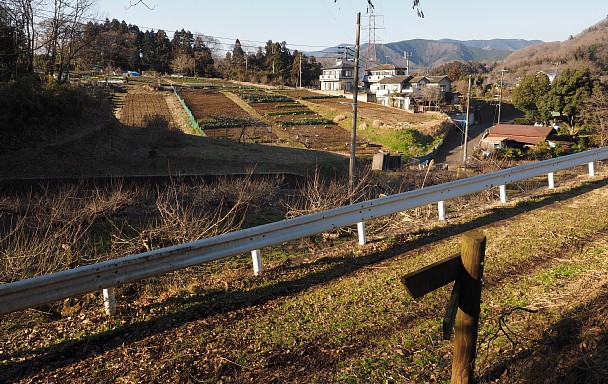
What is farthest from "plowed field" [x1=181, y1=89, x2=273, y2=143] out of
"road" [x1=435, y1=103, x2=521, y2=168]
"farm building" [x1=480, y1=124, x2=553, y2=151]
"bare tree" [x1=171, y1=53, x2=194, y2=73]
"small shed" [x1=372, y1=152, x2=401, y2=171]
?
"bare tree" [x1=171, y1=53, x2=194, y2=73]

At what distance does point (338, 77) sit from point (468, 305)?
87.9 m

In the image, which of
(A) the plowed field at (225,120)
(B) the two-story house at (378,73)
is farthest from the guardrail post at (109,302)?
(B) the two-story house at (378,73)

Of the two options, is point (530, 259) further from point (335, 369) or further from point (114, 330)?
point (114, 330)

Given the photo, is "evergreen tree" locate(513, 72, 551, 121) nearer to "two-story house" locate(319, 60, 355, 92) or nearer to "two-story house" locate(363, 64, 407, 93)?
"two-story house" locate(363, 64, 407, 93)

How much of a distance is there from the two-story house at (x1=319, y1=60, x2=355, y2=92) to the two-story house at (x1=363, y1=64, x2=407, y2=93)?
14.7ft

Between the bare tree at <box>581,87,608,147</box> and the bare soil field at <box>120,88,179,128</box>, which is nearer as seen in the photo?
the bare tree at <box>581,87,608,147</box>

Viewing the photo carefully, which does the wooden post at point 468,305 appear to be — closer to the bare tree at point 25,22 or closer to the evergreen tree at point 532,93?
the bare tree at point 25,22

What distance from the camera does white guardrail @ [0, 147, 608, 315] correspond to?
12.5 feet

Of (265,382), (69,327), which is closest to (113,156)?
(69,327)

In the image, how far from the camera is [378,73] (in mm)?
91750

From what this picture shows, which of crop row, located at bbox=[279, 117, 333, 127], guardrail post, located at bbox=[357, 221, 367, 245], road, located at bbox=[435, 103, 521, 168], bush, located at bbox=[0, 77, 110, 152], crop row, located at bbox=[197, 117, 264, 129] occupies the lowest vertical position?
road, located at bbox=[435, 103, 521, 168]

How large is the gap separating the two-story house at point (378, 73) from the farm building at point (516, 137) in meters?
43.8

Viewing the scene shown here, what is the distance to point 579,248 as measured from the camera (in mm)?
5926

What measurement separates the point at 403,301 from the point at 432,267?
2.12m
